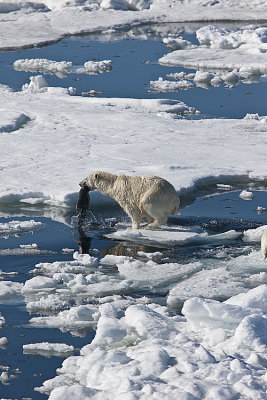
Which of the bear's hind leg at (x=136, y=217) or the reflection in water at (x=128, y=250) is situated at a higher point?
the bear's hind leg at (x=136, y=217)

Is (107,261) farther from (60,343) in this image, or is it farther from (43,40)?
(43,40)

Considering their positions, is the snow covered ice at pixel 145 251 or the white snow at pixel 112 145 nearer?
the snow covered ice at pixel 145 251

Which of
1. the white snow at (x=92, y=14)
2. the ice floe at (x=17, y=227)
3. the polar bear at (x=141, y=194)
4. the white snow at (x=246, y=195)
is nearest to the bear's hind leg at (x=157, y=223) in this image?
the polar bear at (x=141, y=194)

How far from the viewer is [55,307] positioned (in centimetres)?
639

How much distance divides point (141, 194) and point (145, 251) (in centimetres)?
86

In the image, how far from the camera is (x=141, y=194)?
28.2ft

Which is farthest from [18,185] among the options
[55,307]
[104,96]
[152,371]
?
[104,96]

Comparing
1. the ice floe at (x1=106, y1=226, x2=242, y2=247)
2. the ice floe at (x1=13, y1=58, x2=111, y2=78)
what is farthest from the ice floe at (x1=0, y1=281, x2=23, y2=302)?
the ice floe at (x1=13, y1=58, x2=111, y2=78)

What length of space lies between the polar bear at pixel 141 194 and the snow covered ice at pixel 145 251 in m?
0.27

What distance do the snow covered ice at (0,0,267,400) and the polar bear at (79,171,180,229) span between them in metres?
0.27

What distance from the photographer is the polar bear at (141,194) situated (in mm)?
8391

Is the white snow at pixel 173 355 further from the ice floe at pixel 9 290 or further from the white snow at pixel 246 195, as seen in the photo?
the white snow at pixel 246 195

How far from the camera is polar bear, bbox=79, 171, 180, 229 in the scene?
8.39m

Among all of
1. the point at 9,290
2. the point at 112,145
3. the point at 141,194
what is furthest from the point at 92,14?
the point at 9,290
